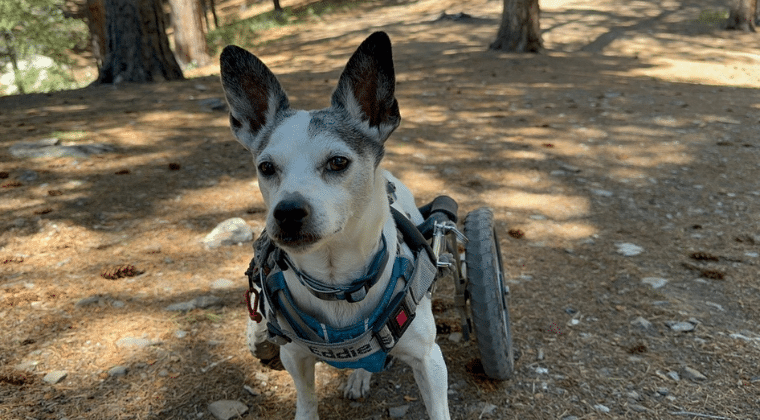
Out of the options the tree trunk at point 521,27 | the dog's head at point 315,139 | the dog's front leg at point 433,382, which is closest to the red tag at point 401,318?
the dog's front leg at point 433,382

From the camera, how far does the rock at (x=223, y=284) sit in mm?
4278

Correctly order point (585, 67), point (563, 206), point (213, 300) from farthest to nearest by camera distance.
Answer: point (585, 67), point (563, 206), point (213, 300)

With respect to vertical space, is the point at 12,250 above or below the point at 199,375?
above

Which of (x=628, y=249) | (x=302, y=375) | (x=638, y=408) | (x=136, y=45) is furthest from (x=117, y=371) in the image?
(x=136, y=45)

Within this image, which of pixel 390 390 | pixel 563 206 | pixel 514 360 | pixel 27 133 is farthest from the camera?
pixel 27 133

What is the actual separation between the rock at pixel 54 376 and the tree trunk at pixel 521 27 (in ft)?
49.9

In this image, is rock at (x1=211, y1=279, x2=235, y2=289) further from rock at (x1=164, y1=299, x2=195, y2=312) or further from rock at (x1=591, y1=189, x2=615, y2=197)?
rock at (x1=591, y1=189, x2=615, y2=197)

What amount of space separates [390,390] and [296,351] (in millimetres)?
952

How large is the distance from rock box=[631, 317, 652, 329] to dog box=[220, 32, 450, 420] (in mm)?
1988

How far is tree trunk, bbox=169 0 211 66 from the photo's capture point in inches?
618

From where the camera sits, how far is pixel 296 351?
102 inches

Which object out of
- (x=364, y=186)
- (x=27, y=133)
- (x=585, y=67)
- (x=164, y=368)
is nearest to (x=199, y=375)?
(x=164, y=368)

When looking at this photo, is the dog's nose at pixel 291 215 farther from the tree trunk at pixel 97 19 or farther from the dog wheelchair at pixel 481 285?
the tree trunk at pixel 97 19

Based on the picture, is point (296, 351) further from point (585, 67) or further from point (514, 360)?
point (585, 67)
